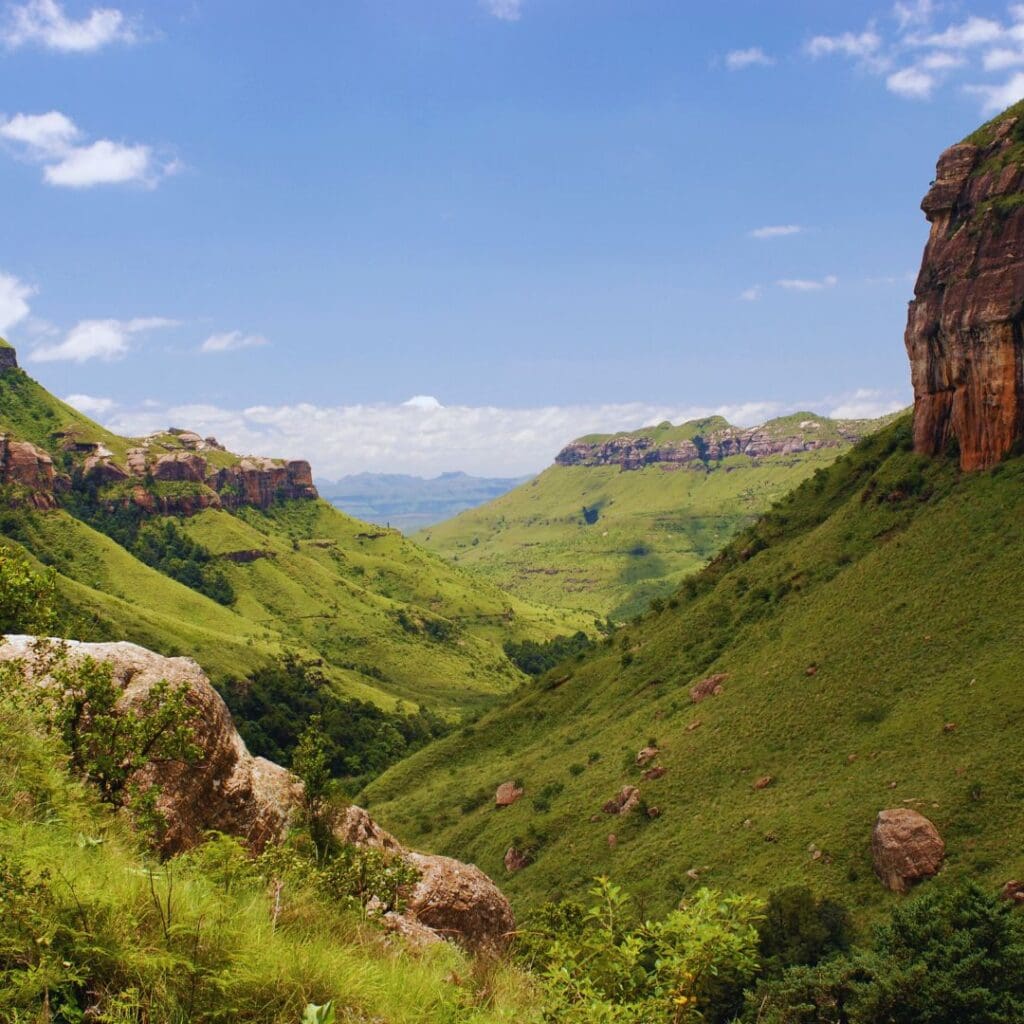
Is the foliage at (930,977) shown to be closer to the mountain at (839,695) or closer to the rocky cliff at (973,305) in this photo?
the mountain at (839,695)

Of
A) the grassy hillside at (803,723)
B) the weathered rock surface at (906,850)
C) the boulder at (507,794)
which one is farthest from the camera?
the boulder at (507,794)

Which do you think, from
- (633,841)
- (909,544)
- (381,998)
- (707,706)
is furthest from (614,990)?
(909,544)

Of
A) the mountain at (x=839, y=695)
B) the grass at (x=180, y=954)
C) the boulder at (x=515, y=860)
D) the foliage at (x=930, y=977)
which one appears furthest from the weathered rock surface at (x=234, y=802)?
the boulder at (x=515, y=860)

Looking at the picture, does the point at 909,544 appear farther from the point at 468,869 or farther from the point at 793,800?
the point at 468,869

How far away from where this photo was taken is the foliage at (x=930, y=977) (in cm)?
2736

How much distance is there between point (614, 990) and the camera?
10.7 metres

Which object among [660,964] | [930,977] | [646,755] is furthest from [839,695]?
[660,964]

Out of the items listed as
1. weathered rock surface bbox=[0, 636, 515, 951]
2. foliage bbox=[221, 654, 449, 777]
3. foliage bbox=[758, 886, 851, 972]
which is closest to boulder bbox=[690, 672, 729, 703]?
foliage bbox=[758, 886, 851, 972]

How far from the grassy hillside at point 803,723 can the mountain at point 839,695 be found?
0.20m

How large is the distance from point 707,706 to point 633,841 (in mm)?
16891

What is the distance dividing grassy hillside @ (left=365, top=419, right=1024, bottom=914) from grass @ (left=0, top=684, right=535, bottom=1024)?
4122cm

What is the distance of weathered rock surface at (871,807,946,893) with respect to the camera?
4188 cm

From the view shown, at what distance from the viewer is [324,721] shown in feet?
474

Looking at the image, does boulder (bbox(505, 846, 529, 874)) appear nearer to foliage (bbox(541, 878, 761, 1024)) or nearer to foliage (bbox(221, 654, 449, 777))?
foliage (bbox(541, 878, 761, 1024))
